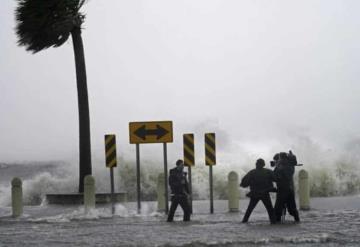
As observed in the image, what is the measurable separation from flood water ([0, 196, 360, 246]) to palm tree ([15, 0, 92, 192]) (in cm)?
428

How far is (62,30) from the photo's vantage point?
27.9 m

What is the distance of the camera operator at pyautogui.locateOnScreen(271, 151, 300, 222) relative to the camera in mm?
19172

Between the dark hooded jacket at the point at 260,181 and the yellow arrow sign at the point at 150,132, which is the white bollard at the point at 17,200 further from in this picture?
the dark hooded jacket at the point at 260,181

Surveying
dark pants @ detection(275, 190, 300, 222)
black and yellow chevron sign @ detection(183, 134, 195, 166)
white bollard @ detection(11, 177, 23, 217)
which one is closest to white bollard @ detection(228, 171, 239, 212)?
black and yellow chevron sign @ detection(183, 134, 195, 166)

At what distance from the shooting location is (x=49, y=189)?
3681 centimetres

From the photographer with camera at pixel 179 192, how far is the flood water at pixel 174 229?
0.99 feet

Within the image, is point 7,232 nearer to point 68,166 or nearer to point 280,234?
point 280,234

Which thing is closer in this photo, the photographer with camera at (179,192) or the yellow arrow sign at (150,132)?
the photographer with camera at (179,192)

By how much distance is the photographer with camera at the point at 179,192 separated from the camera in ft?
65.9

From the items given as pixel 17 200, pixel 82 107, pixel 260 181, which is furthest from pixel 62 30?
pixel 260 181

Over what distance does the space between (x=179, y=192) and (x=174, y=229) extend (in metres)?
2.61

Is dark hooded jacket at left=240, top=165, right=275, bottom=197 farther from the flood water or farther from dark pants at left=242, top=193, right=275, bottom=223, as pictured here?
the flood water

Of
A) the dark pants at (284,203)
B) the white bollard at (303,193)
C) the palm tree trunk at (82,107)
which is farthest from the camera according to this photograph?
the palm tree trunk at (82,107)

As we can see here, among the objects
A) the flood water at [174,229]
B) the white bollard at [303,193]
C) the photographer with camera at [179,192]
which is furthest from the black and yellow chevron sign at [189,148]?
the white bollard at [303,193]
